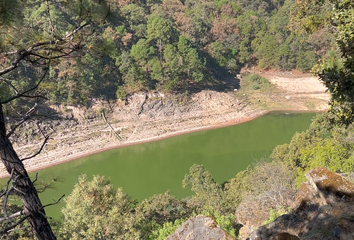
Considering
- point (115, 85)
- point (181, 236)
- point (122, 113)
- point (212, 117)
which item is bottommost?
point (212, 117)

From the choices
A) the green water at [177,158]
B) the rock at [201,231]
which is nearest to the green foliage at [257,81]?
the green water at [177,158]

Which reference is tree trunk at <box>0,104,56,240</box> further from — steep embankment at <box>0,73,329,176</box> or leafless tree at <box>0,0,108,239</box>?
steep embankment at <box>0,73,329,176</box>

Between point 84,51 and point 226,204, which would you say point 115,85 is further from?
point 84,51

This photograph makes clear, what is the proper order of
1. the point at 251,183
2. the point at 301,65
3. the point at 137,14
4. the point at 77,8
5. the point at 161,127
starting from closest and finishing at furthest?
the point at 77,8
the point at 251,183
the point at 161,127
the point at 137,14
the point at 301,65

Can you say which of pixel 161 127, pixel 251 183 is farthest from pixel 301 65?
pixel 251 183

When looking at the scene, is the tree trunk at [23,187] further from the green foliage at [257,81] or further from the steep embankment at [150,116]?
the green foliage at [257,81]

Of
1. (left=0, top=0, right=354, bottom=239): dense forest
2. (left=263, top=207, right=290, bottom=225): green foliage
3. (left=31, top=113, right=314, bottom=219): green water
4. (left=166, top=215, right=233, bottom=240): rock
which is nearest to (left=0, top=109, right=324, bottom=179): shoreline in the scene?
(left=31, top=113, right=314, bottom=219): green water

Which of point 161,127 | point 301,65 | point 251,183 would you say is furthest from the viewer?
point 301,65
